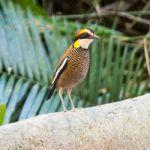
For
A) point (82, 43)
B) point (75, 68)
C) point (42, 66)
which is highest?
point (82, 43)

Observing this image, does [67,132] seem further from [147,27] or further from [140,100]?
[147,27]

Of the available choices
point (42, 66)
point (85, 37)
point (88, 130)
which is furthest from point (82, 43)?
point (42, 66)

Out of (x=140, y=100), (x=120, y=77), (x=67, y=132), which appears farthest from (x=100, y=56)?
(x=67, y=132)

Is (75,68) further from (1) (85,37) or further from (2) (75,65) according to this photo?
(1) (85,37)

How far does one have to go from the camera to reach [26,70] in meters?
4.84

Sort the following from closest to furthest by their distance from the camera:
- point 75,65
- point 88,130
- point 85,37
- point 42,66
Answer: point 88,130 < point 85,37 < point 75,65 < point 42,66

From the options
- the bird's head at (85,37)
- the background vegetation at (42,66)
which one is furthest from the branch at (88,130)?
the background vegetation at (42,66)

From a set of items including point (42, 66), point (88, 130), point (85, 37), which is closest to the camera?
point (88, 130)

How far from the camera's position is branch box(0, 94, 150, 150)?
8.39ft

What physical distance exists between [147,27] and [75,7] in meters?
0.85

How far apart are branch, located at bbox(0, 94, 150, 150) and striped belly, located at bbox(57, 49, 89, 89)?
0.72 meters

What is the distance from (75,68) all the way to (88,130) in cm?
101

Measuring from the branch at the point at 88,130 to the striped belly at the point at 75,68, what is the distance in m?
0.72

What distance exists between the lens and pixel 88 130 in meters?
2.78
